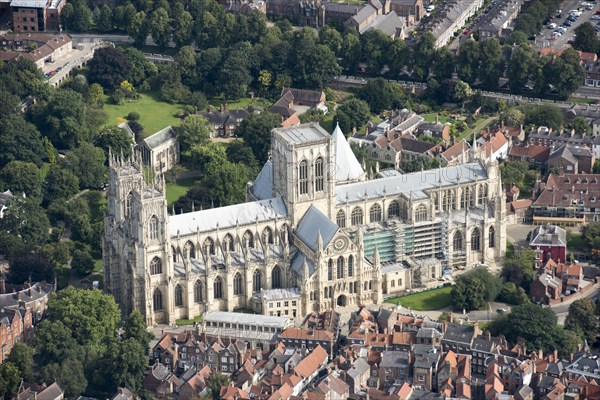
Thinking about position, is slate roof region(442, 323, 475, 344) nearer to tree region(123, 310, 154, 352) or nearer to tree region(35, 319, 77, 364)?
tree region(123, 310, 154, 352)

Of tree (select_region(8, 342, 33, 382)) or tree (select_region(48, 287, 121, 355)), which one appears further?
tree (select_region(48, 287, 121, 355))

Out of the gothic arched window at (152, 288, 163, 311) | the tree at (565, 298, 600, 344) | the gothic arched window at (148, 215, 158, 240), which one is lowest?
the tree at (565, 298, 600, 344)

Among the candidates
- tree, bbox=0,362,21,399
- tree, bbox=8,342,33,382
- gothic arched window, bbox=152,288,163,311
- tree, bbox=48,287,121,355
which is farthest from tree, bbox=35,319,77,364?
gothic arched window, bbox=152,288,163,311

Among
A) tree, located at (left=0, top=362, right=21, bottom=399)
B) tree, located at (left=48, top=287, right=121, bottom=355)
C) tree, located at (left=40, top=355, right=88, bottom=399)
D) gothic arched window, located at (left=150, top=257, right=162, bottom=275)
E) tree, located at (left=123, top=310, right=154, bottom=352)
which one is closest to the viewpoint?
tree, located at (left=40, top=355, right=88, bottom=399)

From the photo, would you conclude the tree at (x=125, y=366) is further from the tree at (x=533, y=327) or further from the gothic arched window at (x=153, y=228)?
the tree at (x=533, y=327)

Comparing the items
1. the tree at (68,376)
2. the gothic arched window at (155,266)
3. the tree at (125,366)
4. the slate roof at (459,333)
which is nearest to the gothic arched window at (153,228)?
the gothic arched window at (155,266)

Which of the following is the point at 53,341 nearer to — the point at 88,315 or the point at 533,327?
the point at 88,315
